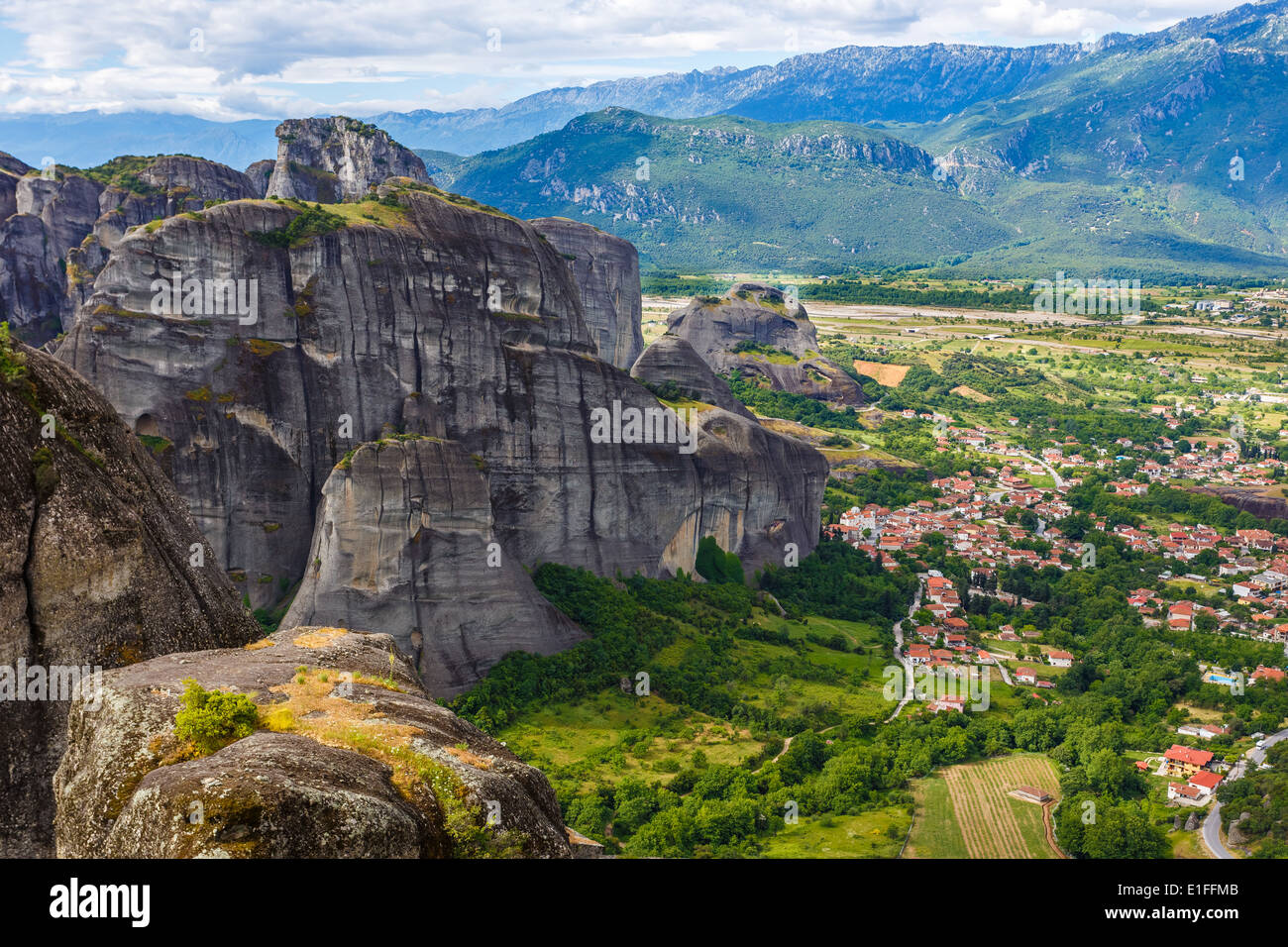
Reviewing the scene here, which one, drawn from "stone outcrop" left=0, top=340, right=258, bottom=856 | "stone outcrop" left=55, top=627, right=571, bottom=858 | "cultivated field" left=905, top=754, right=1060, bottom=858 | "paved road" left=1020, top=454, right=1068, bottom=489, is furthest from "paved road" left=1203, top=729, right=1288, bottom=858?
"paved road" left=1020, top=454, right=1068, bottom=489

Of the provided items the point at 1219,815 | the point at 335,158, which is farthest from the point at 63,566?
the point at 335,158

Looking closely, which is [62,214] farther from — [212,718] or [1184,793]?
[1184,793]

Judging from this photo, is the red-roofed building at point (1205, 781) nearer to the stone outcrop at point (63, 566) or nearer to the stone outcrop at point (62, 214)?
the stone outcrop at point (63, 566)

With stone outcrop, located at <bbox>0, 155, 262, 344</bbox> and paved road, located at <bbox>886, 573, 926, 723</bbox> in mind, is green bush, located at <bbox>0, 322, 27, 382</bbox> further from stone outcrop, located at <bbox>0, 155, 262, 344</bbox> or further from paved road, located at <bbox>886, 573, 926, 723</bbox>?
stone outcrop, located at <bbox>0, 155, 262, 344</bbox>

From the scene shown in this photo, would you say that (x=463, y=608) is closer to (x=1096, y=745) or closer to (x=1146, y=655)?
(x=1096, y=745)

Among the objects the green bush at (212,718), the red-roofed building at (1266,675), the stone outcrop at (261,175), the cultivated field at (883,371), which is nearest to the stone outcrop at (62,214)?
the stone outcrop at (261,175)

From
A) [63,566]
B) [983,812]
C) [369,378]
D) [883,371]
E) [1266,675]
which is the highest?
[883,371]
